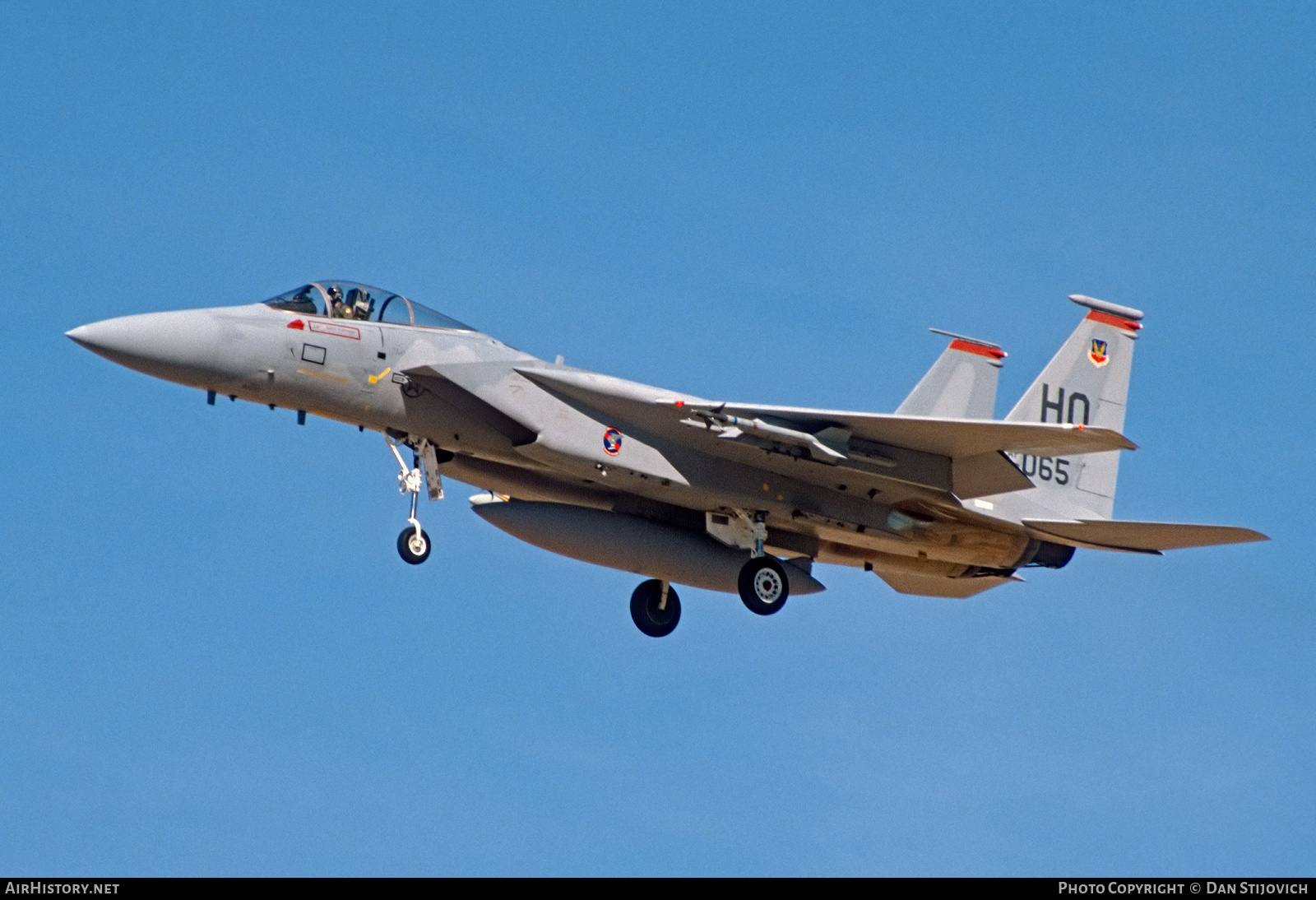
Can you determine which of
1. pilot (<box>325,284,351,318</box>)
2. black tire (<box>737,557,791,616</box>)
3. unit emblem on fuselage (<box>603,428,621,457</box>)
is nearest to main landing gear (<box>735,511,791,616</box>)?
black tire (<box>737,557,791,616</box>)

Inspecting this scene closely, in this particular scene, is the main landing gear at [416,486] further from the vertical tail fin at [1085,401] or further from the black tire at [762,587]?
the vertical tail fin at [1085,401]

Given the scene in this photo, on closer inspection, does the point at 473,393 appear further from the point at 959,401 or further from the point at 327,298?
the point at 959,401

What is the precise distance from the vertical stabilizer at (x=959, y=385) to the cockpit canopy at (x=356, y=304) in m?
5.36

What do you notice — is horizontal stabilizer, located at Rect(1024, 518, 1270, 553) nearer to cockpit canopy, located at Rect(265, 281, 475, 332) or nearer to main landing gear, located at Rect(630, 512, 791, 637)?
main landing gear, located at Rect(630, 512, 791, 637)

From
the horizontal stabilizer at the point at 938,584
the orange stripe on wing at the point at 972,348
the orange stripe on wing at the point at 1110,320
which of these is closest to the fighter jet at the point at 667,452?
the orange stripe on wing at the point at 972,348

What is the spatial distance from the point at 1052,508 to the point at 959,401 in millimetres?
1766

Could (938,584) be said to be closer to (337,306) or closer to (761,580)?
(761,580)

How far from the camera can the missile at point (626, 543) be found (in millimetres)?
19469

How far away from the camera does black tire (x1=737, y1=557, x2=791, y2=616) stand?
1934cm

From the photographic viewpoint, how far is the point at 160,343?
17.3m

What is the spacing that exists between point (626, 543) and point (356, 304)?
4.11 m

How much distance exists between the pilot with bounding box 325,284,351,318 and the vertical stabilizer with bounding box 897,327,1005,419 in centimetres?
648

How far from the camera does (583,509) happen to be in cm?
1966

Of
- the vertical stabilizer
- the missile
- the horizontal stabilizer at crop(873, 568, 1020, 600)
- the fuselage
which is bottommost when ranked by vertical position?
the missile
